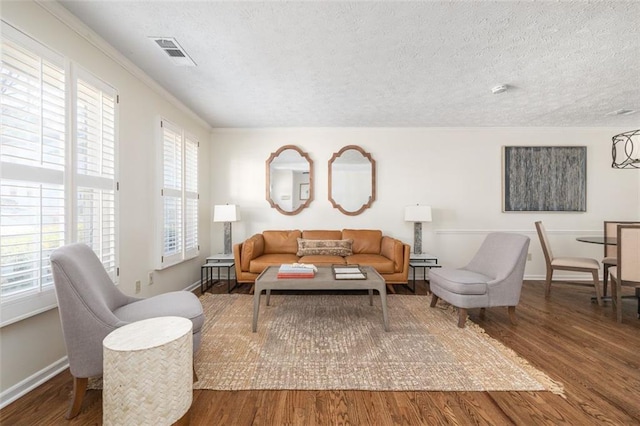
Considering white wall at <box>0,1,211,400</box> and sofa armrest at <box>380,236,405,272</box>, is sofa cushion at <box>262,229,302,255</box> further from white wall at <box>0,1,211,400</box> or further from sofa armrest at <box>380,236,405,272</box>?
sofa armrest at <box>380,236,405,272</box>

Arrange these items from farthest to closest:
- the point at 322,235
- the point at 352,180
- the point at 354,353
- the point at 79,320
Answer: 1. the point at 352,180
2. the point at 322,235
3. the point at 354,353
4. the point at 79,320

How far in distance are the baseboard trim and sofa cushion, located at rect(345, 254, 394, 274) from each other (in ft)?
9.29

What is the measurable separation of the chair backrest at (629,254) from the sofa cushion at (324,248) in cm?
294

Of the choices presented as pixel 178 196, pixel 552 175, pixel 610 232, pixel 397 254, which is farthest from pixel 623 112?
pixel 178 196

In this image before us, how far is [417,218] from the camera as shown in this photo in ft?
13.8

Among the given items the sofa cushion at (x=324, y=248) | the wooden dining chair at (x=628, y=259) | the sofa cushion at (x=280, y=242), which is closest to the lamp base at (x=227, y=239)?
the sofa cushion at (x=280, y=242)

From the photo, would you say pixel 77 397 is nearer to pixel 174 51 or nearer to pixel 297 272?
pixel 297 272

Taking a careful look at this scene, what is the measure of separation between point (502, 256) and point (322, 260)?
207cm

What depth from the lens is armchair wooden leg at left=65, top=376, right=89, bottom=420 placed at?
4.86ft

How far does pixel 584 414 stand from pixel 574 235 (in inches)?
162

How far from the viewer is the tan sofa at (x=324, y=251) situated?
366 cm

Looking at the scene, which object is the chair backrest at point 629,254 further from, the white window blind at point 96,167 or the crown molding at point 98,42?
the crown molding at point 98,42

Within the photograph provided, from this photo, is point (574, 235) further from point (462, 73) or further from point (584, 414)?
point (584, 414)

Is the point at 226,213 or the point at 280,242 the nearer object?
the point at 226,213
